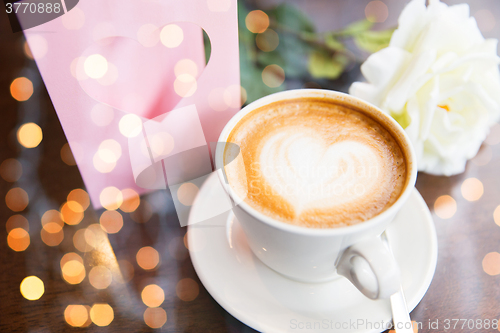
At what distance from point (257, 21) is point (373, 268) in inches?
25.5

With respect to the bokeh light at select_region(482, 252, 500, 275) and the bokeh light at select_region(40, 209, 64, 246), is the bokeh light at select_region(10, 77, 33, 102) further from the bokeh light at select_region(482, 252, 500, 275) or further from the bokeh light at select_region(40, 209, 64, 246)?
the bokeh light at select_region(482, 252, 500, 275)

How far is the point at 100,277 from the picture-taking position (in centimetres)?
54

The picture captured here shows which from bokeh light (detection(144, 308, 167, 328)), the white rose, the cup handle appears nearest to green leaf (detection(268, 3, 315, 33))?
the white rose

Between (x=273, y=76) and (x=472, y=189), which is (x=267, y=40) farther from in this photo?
(x=472, y=189)

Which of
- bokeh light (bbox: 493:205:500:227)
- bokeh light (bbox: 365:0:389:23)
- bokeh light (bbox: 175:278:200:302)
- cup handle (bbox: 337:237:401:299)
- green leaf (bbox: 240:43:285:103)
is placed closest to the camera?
cup handle (bbox: 337:237:401:299)

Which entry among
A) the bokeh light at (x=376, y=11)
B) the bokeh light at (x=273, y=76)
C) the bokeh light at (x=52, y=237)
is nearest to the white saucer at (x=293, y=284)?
the bokeh light at (x=52, y=237)

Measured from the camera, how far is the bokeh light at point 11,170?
66 centimetres

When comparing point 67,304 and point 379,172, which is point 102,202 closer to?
point 67,304

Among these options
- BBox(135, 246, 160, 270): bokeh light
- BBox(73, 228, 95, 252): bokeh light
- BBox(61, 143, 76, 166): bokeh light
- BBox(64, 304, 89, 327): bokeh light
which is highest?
BBox(61, 143, 76, 166): bokeh light

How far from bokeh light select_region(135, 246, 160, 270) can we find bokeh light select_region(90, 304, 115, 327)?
0.08 metres

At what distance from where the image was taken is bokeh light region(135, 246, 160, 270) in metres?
0.56

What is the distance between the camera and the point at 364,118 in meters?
0.61

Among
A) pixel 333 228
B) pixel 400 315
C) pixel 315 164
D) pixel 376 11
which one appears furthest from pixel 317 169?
pixel 376 11

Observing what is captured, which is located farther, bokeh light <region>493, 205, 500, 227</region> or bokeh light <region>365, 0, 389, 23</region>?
bokeh light <region>365, 0, 389, 23</region>
